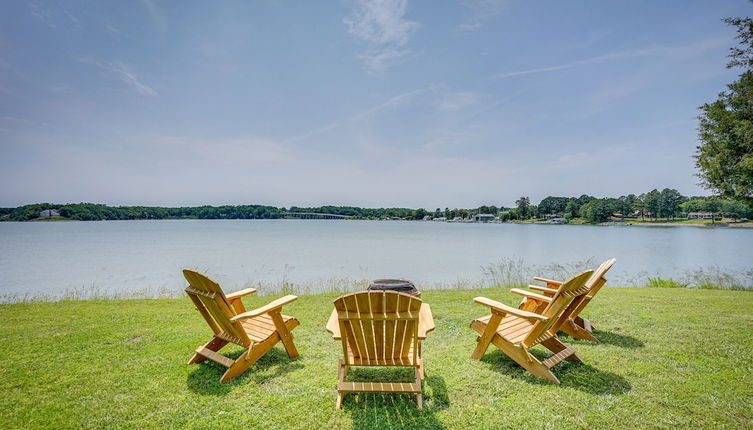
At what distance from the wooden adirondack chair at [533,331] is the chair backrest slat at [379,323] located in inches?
41.8

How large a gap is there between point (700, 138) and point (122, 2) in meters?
19.7

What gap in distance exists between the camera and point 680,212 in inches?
3174

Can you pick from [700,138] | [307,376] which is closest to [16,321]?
[307,376]

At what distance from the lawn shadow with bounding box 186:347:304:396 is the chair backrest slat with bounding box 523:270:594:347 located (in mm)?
2648

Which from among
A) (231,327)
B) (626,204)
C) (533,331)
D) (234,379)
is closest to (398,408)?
(533,331)

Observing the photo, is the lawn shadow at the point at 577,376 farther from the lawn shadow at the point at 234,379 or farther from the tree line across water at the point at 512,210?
the tree line across water at the point at 512,210

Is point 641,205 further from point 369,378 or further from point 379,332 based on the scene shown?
point 379,332

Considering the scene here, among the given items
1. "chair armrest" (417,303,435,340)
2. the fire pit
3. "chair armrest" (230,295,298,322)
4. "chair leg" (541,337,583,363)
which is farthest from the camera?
the fire pit

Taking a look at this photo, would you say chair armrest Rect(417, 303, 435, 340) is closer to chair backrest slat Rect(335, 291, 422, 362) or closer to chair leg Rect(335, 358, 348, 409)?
chair backrest slat Rect(335, 291, 422, 362)

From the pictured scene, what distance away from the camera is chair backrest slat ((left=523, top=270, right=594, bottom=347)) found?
11.4ft

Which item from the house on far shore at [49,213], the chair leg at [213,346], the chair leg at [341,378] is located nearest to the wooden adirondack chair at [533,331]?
the chair leg at [341,378]

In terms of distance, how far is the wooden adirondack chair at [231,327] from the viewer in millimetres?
3478

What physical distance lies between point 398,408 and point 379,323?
82 centimetres

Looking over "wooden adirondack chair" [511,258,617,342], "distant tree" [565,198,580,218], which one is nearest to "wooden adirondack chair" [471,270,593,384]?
"wooden adirondack chair" [511,258,617,342]
